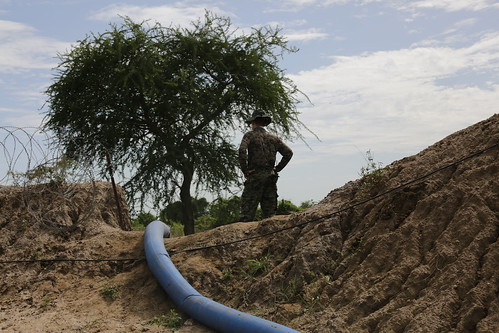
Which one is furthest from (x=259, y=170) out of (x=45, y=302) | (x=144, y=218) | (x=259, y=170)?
(x=144, y=218)

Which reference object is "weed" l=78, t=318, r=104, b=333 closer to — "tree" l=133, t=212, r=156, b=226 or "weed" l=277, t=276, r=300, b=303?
"weed" l=277, t=276, r=300, b=303

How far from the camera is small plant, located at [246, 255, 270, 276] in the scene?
869 cm

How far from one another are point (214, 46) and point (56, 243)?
9260mm

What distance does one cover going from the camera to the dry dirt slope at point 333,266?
6.57 meters

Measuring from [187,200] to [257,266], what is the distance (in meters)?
10.1

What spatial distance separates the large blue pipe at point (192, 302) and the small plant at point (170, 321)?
131 mm

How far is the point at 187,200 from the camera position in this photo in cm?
1858

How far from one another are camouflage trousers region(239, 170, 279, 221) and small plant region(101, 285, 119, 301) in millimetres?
2905

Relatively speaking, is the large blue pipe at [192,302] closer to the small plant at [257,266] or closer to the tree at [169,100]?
the small plant at [257,266]

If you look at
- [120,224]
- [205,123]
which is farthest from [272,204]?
[205,123]

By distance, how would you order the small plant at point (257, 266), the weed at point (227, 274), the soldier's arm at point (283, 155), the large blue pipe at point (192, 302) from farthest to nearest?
1. the soldier's arm at point (283, 155)
2. the weed at point (227, 274)
3. the small plant at point (257, 266)
4. the large blue pipe at point (192, 302)

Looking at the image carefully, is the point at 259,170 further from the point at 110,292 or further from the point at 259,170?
the point at 110,292

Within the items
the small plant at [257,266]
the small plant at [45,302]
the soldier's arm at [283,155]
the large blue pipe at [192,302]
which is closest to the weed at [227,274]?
the small plant at [257,266]

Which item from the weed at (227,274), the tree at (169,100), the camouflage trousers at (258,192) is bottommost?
the weed at (227,274)
